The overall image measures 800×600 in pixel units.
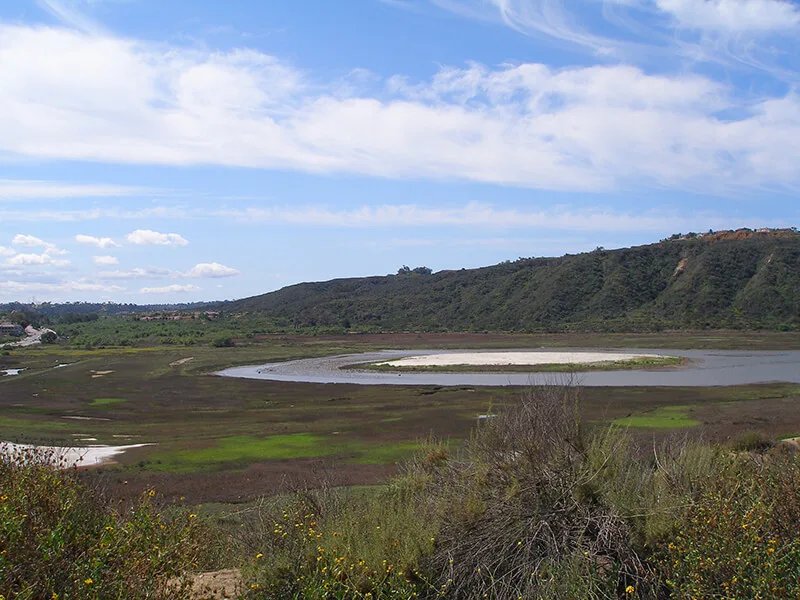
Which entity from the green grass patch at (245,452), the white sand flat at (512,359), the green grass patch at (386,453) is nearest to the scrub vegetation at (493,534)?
the green grass patch at (386,453)

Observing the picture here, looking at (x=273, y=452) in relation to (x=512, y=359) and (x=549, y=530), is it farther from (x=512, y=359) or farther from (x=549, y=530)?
(x=512, y=359)

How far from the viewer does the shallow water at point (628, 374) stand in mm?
52188

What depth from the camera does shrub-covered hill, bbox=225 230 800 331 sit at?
111938 millimetres

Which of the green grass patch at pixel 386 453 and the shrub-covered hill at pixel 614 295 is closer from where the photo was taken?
the green grass patch at pixel 386 453

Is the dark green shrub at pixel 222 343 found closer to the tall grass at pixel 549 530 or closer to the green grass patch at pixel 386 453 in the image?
the green grass patch at pixel 386 453

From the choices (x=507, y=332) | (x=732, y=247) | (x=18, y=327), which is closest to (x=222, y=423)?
(x=507, y=332)

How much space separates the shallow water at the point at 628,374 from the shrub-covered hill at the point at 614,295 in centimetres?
3654

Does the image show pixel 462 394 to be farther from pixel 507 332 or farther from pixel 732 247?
pixel 732 247

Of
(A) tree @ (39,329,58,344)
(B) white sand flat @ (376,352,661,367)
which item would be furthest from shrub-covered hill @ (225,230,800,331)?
(A) tree @ (39,329,58,344)

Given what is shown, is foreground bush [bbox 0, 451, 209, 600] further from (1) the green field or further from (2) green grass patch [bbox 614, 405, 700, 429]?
(2) green grass patch [bbox 614, 405, 700, 429]

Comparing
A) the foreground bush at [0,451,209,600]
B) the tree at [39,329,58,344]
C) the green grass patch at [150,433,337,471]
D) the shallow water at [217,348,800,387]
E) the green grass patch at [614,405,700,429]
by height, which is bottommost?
the shallow water at [217,348,800,387]

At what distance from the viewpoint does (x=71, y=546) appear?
6207 mm

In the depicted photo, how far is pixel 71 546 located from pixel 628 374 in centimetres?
5704

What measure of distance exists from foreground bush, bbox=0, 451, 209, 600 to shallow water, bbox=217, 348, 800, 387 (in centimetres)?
3788
